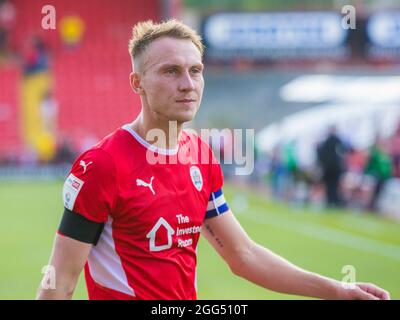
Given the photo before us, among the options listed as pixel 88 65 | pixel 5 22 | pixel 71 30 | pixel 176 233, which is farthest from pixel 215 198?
pixel 5 22

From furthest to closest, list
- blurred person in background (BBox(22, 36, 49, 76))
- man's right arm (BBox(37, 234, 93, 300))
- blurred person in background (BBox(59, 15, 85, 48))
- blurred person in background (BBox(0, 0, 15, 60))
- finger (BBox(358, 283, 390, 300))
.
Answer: blurred person in background (BBox(59, 15, 85, 48))
blurred person in background (BBox(0, 0, 15, 60))
blurred person in background (BBox(22, 36, 49, 76))
finger (BBox(358, 283, 390, 300))
man's right arm (BBox(37, 234, 93, 300))

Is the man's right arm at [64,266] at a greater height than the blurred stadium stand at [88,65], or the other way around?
the blurred stadium stand at [88,65]

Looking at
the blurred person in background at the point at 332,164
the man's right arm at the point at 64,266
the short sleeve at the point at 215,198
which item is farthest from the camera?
the blurred person in background at the point at 332,164

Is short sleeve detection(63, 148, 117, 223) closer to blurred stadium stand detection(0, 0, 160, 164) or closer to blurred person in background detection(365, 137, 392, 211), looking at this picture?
blurred person in background detection(365, 137, 392, 211)


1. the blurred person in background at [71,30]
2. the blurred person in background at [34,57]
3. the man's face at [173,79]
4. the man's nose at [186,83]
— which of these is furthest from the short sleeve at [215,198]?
the blurred person in background at [71,30]

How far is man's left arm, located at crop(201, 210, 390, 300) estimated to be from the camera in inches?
144

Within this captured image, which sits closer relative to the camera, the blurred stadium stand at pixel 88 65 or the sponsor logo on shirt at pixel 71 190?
the sponsor logo on shirt at pixel 71 190

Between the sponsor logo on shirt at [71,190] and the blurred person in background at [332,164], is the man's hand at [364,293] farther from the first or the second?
the blurred person in background at [332,164]

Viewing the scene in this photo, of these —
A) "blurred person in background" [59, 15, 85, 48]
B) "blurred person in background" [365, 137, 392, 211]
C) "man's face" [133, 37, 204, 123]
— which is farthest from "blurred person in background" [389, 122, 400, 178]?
"blurred person in background" [59, 15, 85, 48]

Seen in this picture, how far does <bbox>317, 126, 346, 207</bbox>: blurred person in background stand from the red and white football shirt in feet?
50.6

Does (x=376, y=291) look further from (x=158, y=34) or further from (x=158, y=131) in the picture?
(x=158, y=34)

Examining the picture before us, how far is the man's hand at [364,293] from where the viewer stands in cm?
342

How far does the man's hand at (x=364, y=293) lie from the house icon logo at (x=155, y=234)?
2.68ft

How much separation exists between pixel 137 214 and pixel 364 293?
1064mm
